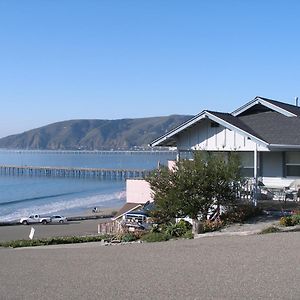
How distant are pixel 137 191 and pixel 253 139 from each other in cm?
1008

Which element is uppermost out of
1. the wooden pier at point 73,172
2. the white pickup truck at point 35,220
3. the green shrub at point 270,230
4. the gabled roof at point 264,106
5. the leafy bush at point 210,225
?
the gabled roof at point 264,106

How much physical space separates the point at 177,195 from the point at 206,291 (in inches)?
355

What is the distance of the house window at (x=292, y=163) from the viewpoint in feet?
64.8

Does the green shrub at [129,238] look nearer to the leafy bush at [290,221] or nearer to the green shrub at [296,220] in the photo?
the leafy bush at [290,221]

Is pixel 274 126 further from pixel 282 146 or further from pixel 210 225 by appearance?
pixel 210 225

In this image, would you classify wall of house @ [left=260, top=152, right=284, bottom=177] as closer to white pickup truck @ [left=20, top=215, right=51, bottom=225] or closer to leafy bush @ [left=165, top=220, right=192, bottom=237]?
leafy bush @ [left=165, top=220, right=192, bottom=237]

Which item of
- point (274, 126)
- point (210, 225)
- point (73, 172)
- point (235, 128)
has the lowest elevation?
point (73, 172)

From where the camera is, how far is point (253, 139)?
18.5 meters

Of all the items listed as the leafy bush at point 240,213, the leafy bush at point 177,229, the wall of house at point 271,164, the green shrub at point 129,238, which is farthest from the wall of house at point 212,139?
the green shrub at point 129,238

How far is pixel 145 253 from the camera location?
1213 centimetres

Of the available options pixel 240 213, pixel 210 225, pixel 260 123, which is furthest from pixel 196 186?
pixel 260 123

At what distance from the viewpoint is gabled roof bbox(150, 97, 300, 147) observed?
18.7 m

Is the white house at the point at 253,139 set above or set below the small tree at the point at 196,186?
above

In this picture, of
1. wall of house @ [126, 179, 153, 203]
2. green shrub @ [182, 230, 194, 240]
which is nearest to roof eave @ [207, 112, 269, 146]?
green shrub @ [182, 230, 194, 240]
